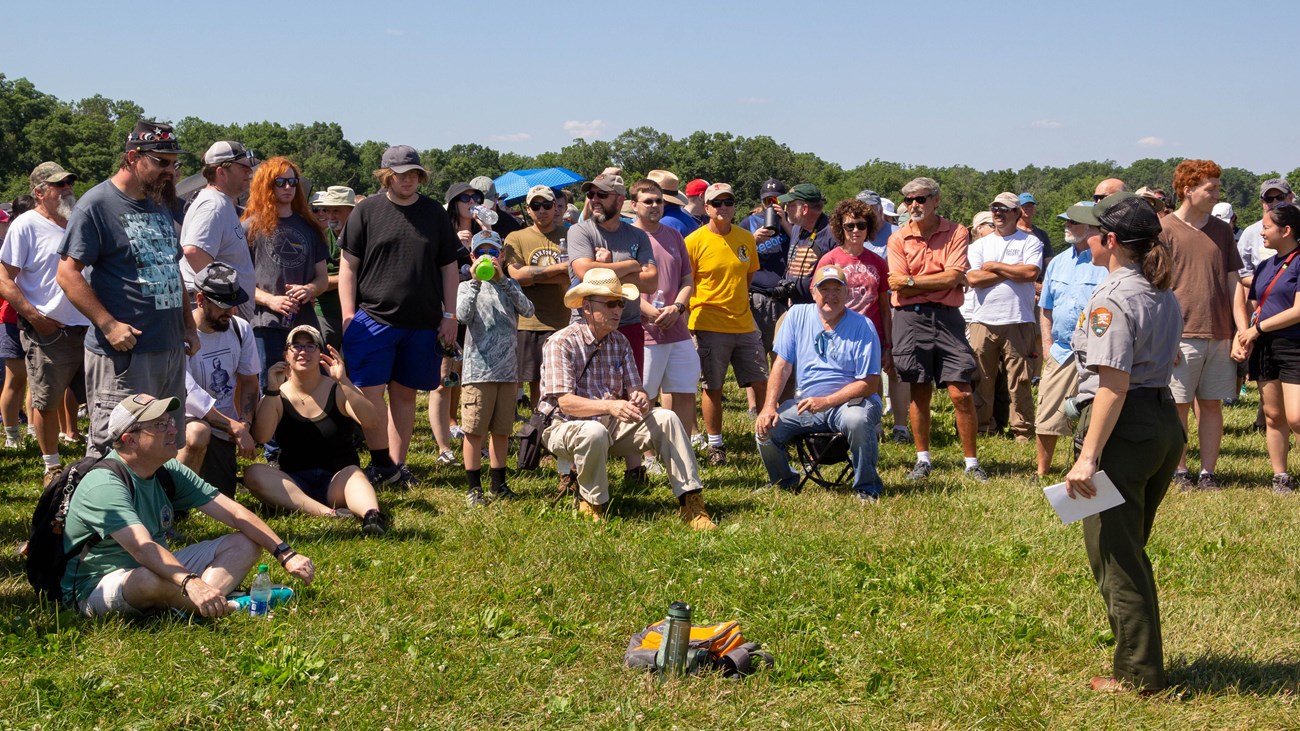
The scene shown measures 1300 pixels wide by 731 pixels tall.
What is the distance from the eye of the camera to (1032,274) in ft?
32.0

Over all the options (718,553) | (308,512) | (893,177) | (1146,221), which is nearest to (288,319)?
(308,512)

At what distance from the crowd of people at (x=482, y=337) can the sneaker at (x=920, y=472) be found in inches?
1.0

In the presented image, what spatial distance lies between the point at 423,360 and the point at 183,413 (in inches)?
86.1

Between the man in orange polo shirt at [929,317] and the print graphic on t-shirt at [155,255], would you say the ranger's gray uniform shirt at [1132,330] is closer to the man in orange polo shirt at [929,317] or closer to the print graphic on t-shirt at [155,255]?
the man in orange polo shirt at [929,317]

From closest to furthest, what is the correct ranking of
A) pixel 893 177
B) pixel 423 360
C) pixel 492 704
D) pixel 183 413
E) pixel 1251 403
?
1. pixel 492 704
2. pixel 183 413
3. pixel 423 360
4. pixel 1251 403
5. pixel 893 177

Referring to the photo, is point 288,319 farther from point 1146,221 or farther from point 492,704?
point 1146,221

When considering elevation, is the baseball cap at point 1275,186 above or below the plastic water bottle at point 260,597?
above

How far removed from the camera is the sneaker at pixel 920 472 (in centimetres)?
837

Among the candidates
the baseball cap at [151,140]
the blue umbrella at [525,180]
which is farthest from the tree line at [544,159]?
the baseball cap at [151,140]

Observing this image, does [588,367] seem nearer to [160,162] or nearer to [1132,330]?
A: [160,162]

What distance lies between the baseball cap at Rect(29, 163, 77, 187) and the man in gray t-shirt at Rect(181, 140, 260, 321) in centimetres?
137

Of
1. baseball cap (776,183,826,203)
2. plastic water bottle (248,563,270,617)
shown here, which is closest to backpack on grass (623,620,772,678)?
plastic water bottle (248,563,270,617)

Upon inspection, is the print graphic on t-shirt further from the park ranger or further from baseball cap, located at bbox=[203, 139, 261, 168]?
the park ranger

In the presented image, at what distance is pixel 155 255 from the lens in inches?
230
